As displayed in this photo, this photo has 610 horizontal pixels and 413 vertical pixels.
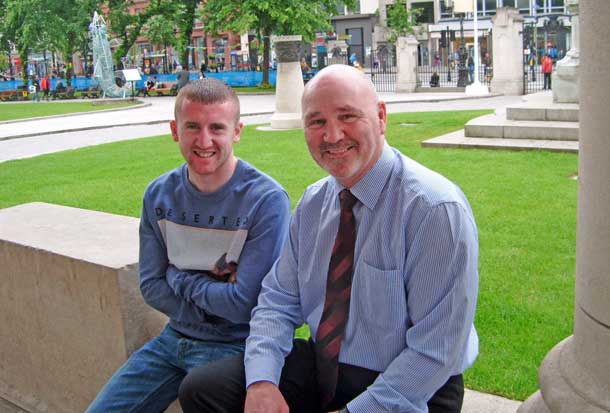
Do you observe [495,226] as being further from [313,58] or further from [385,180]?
[313,58]

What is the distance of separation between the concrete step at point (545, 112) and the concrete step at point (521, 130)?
127 millimetres

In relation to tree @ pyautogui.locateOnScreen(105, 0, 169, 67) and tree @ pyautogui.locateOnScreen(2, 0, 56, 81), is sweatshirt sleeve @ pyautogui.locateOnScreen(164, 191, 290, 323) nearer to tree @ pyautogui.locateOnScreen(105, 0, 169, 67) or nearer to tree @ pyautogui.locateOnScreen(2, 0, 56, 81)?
tree @ pyautogui.locateOnScreen(105, 0, 169, 67)

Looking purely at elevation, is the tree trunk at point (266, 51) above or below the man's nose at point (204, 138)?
above

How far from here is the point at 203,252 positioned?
10.4ft

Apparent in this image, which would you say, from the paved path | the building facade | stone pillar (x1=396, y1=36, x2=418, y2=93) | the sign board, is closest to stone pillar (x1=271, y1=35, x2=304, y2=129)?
the paved path

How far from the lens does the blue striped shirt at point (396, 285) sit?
238cm

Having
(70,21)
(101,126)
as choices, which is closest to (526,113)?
(101,126)

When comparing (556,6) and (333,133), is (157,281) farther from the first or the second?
(556,6)

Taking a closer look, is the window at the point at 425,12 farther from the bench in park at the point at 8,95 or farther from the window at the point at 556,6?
the bench in park at the point at 8,95

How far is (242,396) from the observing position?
2.71m

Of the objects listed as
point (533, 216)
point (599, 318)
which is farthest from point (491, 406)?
point (533, 216)

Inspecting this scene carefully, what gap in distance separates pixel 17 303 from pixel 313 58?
183ft

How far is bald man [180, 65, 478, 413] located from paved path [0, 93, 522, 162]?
46.7 ft

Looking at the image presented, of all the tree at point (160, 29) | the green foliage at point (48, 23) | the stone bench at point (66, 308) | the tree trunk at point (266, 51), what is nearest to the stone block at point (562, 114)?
the stone bench at point (66, 308)
